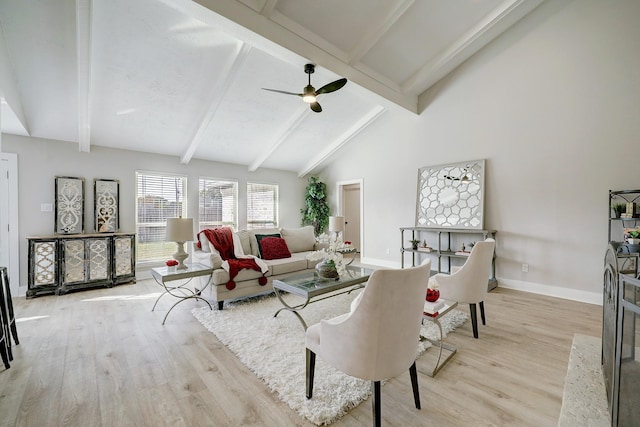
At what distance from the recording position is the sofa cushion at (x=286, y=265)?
3954 mm

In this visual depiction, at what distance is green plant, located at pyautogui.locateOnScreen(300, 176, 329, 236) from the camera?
7302 mm

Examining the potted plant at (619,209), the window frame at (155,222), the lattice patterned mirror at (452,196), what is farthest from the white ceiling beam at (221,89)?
the potted plant at (619,209)

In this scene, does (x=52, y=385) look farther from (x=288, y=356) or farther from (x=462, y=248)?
(x=462, y=248)

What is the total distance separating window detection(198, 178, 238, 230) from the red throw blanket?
7.25 ft

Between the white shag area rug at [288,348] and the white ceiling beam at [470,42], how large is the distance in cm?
393

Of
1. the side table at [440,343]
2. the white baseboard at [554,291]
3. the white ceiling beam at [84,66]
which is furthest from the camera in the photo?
the white baseboard at [554,291]

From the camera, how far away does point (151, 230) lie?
5.40 meters

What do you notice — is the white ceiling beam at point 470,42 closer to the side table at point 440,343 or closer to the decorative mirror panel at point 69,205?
the side table at point 440,343

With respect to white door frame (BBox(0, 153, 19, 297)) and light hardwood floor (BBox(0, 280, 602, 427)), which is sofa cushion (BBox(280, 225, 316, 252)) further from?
white door frame (BBox(0, 153, 19, 297))

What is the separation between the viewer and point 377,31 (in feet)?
12.1

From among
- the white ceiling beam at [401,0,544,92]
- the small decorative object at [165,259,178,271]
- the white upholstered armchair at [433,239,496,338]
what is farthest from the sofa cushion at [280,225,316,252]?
the white ceiling beam at [401,0,544,92]

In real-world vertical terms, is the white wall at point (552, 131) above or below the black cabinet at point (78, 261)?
above

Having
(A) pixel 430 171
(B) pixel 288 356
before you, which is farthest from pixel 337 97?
(B) pixel 288 356

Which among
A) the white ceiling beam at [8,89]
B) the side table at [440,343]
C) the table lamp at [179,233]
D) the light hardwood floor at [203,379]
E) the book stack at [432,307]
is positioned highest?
the white ceiling beam at [8,89]
